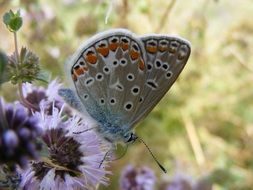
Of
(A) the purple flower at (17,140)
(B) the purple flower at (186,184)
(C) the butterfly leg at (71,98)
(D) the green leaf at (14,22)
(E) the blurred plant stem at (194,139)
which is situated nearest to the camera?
(A) the purple flower at (17,140)

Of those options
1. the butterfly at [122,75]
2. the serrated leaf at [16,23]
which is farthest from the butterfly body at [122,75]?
the serrated leaf at [16,23]

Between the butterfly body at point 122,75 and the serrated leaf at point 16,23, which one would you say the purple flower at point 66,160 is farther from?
the serrated leaf at point 16,23

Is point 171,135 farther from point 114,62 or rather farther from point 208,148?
point 114,62

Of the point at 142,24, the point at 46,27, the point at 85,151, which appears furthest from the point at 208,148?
the point at 85,151

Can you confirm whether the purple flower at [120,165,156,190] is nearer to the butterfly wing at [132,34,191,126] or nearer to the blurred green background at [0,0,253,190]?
the blurred green background at [0,0,253,190]

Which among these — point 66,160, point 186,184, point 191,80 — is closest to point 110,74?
point 66,160

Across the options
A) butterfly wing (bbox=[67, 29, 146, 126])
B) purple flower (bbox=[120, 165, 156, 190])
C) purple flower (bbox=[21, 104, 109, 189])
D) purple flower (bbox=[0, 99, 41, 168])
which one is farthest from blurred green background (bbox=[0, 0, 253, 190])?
purple flower (bbox=[0, 99, 41, 168])

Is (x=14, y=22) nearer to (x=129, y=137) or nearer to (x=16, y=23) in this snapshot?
→ (x=16, y=23)
